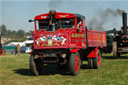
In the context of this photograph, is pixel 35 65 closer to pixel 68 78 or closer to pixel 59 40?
pixel 59 40

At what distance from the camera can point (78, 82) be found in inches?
339

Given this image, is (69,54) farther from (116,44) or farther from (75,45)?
(116,44)

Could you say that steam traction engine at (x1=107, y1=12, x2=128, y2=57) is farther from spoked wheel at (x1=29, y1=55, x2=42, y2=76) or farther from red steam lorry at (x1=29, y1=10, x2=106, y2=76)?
spoked wheel at (x1=29, y1=55, x2=42, y2=76)

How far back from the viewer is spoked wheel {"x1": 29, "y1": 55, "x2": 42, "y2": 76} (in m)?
10.5

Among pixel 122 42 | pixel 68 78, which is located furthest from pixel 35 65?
pixel 122 42

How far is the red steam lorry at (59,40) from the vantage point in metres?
10.1

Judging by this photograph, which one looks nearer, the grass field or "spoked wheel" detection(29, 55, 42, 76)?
the grass field

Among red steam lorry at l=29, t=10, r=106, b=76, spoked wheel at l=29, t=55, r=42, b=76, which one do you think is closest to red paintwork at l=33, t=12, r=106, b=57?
red steam lorry at l=29, t=10, r=106, b=76

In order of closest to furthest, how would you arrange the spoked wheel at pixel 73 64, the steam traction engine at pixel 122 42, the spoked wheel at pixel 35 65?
the spoked wheel at pixel 73 64 → the spoked wheel at pixel 35 65 → the steam traction engine at pixel 122 42

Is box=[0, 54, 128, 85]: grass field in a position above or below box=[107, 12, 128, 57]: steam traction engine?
below

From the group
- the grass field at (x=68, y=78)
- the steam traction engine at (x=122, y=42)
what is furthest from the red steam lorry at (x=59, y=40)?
the steam traction engine at (x=122, y=42)

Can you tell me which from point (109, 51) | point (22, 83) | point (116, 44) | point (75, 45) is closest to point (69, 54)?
point (75, 45)

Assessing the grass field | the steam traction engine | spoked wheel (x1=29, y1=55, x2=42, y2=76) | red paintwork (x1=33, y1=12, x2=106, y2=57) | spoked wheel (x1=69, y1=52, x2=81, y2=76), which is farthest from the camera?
the steam traction engine

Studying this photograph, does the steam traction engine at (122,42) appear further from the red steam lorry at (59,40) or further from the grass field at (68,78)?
the red steam lorry at (59,40)
